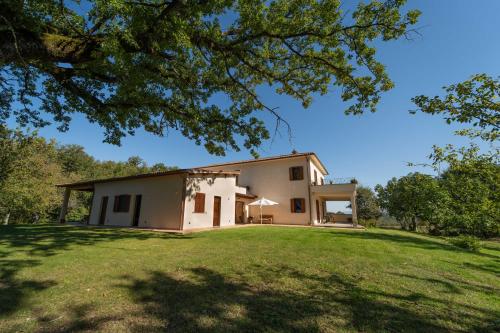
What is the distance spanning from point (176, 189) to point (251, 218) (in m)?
9.58

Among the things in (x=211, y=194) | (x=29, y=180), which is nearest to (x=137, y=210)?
(x=211, y=194)

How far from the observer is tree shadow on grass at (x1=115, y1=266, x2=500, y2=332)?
254 cm

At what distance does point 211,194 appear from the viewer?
48.4 ft

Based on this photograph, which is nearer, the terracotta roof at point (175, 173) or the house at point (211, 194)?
the terracotta roof at point (175, 173)

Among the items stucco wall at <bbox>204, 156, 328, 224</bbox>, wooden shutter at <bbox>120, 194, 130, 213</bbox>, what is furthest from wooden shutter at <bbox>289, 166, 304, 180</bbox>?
wooden shutter at <bbox>120, 194, 130, 213</bbox>

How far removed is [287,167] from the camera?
808 inches

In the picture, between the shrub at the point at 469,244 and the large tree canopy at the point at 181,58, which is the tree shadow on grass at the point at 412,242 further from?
the large tree canopy at the point at 181,58

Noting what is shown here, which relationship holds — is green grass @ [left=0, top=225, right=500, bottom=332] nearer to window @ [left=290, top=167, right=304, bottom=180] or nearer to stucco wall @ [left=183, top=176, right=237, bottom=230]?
stucco wall @ [left=183, top=176, right=237, bottom=230]

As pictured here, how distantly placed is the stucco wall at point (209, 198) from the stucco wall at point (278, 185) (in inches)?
208

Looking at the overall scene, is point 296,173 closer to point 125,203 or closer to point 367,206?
point 125,203

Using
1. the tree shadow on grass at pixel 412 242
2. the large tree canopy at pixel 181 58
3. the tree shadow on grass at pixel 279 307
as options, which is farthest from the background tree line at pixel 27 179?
the tree shadow on grass at pixel 412 242

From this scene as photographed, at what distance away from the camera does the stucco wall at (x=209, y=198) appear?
1303cm

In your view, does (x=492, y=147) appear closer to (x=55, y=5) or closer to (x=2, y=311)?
(x=2, y=311)

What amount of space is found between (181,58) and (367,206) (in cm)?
4045
